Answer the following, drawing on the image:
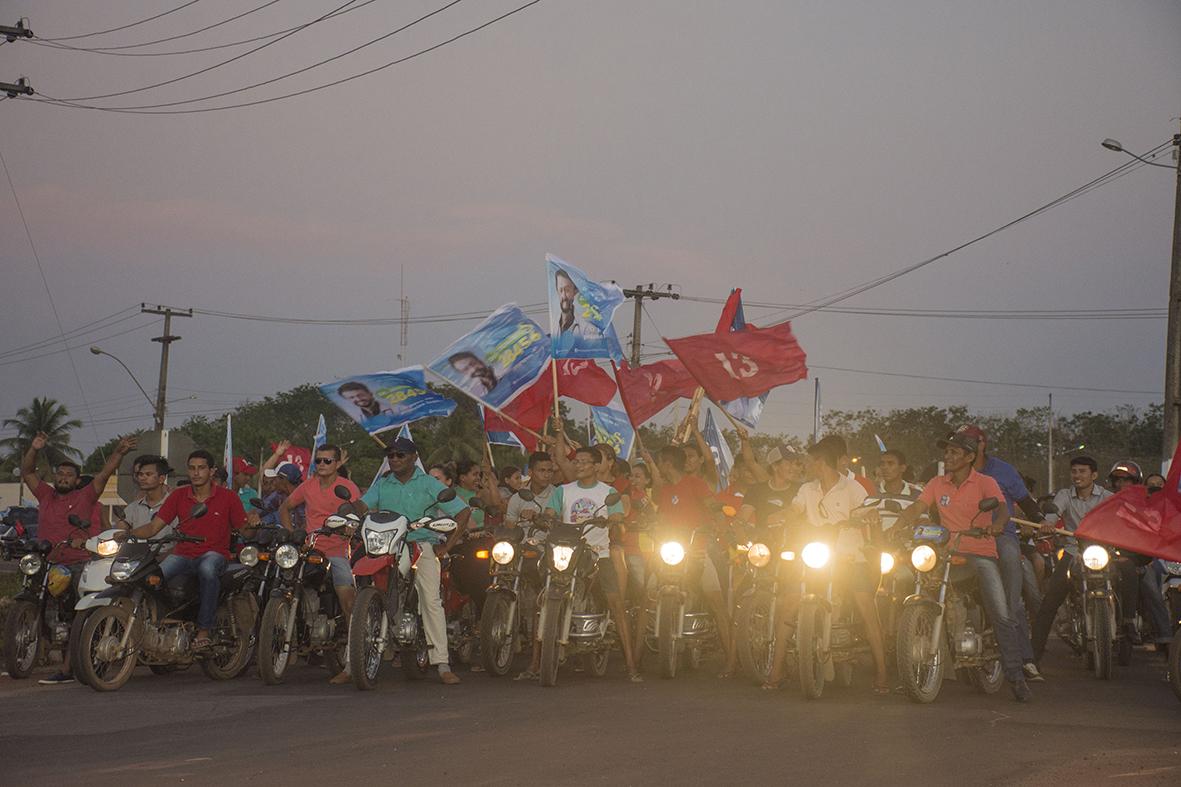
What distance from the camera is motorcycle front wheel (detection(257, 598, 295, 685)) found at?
1148 cm

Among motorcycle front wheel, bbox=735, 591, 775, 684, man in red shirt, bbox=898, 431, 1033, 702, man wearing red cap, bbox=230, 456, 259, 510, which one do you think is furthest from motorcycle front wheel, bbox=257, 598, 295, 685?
man in red shirt, bbox=898, 431, 1033, 702

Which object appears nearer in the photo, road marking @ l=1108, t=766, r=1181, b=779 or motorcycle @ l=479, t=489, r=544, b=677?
road marking @ l=1108, t=766, r=1181, b=779

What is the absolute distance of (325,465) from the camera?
492 inches

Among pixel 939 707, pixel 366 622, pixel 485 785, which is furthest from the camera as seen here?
pixel 366 622

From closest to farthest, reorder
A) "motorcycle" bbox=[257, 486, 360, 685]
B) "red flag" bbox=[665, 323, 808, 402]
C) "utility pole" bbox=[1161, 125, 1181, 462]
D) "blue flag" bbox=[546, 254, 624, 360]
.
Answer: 1. "motorcycle" bbox=[257, 486, 360, 685]
2. "red flag" bbox=[665, 323, 808, 402]
3. "blue flag" bbox=[546, 254, 624, 360]
4. "utility pole" bbox=[1161, 125, 1181, 462]

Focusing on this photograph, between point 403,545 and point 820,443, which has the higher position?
point 820,443

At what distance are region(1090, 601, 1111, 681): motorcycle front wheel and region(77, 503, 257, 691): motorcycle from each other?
7.52 metres

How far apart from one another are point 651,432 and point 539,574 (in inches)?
2517

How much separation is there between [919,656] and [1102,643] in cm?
315

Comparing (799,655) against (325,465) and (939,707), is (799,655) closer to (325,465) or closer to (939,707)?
(939,707)

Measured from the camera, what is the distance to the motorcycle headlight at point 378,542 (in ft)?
37.4

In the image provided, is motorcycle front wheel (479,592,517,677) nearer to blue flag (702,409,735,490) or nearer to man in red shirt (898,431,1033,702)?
man in red shirt (898,431,1033,702)

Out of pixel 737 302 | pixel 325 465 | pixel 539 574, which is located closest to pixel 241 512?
pixel 325 465

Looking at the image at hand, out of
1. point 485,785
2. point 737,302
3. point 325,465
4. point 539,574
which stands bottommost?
point 485,785
